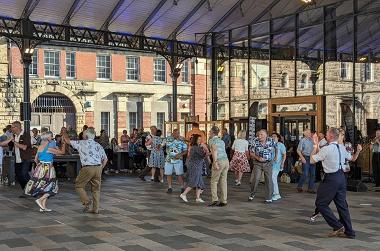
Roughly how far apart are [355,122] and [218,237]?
430 inches

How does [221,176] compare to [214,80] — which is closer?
[221,176]

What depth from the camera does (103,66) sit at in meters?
36.7

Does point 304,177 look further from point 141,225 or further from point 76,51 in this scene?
point 76,51

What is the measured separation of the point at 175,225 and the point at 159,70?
3043 cm

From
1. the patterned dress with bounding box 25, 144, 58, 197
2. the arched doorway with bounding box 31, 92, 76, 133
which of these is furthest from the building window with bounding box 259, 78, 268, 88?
the arched doorway with bounding box 31, 92, 76, 133

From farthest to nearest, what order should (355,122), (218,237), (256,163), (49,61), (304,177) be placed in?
(49,61) → (355,122) → (304,177) → (256,163) → (218,237)

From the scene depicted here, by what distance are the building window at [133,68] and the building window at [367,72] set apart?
22128mm

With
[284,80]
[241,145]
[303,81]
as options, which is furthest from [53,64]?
[241,145]

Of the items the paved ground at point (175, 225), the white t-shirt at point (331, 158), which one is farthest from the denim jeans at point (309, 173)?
the white t-shirt at point (331, 158)

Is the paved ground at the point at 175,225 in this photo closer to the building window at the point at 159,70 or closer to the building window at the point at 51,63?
the building window at the point at 51,63

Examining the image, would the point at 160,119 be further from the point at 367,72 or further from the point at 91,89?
the point at 367,72

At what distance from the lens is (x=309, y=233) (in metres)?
8.35

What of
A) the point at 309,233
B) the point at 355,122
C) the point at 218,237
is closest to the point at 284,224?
the point at 309,233

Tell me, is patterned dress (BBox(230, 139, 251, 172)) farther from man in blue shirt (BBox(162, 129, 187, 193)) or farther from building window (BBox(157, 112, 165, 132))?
building window (BBox(157, 112, 165, 132))
